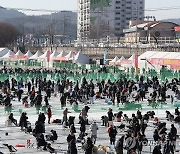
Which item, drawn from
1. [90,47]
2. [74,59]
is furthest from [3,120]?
[90,47]

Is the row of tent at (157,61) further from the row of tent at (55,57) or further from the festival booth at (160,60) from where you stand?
the row of tent at (55,57)

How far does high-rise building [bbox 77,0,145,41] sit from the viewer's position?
574 ft

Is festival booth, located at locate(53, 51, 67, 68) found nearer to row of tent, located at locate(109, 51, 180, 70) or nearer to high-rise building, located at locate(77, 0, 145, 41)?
row of tent, located at locate(109, 51, 180, 70)

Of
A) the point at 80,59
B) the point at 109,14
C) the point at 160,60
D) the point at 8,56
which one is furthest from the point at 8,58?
the point at 109,14

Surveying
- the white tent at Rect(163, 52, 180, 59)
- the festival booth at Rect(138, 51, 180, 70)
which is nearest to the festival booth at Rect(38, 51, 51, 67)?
the festival booth at Rect(138, 51, 180, 70)

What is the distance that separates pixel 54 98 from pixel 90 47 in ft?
147

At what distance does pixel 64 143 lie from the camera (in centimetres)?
1789

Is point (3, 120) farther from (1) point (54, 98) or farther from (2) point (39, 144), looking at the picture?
(1) point (54, 98)

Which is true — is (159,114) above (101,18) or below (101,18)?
below

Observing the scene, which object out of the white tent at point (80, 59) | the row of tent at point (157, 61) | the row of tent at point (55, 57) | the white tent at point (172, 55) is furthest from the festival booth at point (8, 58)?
the white tent at point (172, 55)

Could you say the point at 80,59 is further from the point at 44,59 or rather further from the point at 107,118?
the point at 107,118

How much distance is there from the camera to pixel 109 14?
179875 millimetres

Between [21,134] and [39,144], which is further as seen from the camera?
[21,134]

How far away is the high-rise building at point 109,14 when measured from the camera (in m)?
175
